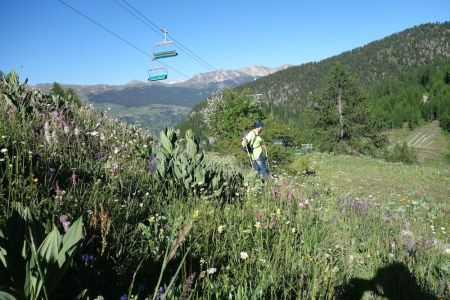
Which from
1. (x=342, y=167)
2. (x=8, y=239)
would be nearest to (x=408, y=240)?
(x=8, y=239)

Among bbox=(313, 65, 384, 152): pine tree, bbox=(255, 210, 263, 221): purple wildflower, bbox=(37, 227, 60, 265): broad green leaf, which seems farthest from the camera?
bbox=(313, 65, 384, 152): pine tree

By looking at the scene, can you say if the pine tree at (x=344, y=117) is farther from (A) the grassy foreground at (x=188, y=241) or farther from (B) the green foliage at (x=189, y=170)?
(B) the green foliage at (x=189, y=170)

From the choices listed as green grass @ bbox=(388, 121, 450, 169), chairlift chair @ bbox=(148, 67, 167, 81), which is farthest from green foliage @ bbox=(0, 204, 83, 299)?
green grass @ bbox=(388, 121, 450, 169)

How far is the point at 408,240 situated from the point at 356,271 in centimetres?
136

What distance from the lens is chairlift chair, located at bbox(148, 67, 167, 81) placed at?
32000 millimetres

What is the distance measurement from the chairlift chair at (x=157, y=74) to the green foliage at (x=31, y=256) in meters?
30.9

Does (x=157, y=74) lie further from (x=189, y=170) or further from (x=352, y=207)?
(x=189, y=170)

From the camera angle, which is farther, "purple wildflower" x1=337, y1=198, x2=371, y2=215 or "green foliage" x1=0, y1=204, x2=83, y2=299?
"purple wildflower" x1=337, y1=198, x2=371, y2=215

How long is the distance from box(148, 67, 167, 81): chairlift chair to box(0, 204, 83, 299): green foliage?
30.9 meters

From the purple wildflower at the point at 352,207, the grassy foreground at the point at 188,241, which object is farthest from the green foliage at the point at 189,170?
the purple wildflower at the point at 352,207

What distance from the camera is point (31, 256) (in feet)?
5.65

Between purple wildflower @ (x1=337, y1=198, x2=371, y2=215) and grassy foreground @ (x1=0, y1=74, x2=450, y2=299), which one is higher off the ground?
grassy foreground @ (x1=0, y1=74, x2=450, y2=299)

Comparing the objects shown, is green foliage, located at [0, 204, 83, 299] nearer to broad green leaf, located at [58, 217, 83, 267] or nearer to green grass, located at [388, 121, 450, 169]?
broad green leaf, located at [58, 217, 83, 267]

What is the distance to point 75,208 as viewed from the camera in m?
3.22
